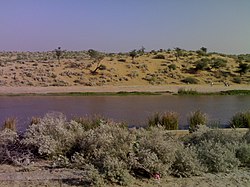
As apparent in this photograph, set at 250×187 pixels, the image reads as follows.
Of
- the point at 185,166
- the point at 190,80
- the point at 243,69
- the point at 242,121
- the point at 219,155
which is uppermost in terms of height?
the point at 219,155

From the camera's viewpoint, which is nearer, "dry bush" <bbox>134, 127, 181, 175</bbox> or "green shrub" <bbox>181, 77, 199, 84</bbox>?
"dry bush" <bbox>134, 127, 181, 175</bbox>

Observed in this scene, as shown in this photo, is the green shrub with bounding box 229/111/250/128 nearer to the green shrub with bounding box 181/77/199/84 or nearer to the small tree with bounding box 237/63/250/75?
the green shrub with bounding box 181/77/199/84

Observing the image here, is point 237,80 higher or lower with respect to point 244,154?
lower

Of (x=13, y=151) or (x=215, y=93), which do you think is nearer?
(x=13, y=151)

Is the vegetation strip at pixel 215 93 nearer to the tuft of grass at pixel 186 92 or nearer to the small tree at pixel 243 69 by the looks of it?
the tuft of grass at pixel 186 92

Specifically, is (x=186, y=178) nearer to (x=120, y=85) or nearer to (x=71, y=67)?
(x=120, y=85)

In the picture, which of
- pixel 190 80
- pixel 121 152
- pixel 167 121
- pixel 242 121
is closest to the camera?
pixel 121 152

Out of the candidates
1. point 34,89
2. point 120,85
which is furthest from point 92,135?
point 120,85

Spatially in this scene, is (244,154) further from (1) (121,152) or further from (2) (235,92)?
(2) (235,92)

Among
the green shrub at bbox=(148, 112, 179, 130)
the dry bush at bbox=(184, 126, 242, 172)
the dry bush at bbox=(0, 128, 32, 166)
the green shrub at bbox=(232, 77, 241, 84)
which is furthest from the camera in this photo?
the green shrub at bbox=(232, 77, 241, 84)

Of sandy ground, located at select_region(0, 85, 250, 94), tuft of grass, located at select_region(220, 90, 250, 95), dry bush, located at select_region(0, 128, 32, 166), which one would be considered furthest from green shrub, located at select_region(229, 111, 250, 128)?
tuft of grass, located at select_region(220, 90, 250, 95)

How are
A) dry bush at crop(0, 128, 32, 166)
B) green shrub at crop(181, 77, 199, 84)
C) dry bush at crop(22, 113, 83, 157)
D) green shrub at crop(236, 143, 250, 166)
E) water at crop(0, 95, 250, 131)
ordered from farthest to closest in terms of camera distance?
1. green shrub at crop(181, 77, 199, 84)
2. water at crop(0, 95, 250, 131)
3. dry bush at crop(22, 113, 83, 157)
4. green shrub at crop(236, 143, 250, 166)
5. dry bush at crop(0, 128, 32, 166)

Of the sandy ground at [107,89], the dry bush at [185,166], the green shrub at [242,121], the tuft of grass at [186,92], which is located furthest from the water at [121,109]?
the dry bush at [185,166]

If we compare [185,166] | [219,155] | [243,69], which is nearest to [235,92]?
[243,69]
